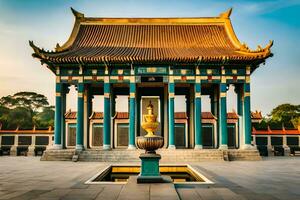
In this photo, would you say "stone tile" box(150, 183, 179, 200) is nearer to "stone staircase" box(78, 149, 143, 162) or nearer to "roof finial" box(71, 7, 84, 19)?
"stone staircase" box(78, 149, 143, 162)

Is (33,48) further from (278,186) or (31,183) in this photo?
(278,186)

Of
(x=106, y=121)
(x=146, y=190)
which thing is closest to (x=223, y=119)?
(x=106, y=121)

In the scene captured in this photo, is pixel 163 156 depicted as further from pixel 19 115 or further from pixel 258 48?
pixel 19 115

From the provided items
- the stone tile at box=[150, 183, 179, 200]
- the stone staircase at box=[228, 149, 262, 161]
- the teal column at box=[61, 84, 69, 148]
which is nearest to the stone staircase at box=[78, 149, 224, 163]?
the stone staircase at box=[228, 149, 262, 161]

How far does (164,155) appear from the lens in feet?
Answer: 65.0

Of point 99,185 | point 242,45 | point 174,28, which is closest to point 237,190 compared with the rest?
point 99,185

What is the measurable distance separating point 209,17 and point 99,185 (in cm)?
2029

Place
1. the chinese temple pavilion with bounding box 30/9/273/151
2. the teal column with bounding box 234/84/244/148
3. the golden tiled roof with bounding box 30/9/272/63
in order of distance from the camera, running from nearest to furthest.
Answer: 1. the golden tiled roof with bounding box 30/9/272/63
2. the chinese temple pavilion with bounding box 30/9/273/151
3. the teal column with bounding box 234/84/244/148

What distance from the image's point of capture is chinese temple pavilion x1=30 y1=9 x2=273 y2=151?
70.0 ft

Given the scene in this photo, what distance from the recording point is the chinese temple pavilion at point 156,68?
21328 millimetres

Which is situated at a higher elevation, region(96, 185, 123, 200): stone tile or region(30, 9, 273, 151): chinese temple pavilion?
region(30, 9, 273, 151): chinese temple pavilion

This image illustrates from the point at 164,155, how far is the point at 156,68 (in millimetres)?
5866

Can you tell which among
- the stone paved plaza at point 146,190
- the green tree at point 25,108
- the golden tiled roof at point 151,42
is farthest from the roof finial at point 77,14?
the green tree at point 25,108

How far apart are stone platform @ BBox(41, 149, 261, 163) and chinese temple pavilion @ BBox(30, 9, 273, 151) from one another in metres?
0.85
